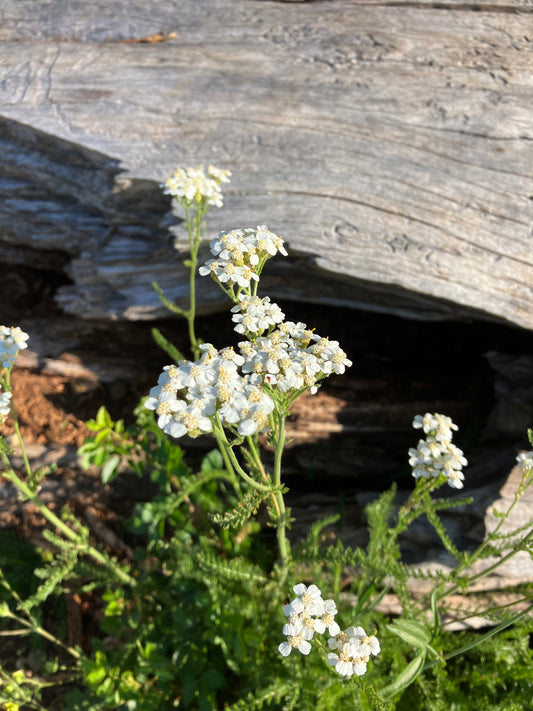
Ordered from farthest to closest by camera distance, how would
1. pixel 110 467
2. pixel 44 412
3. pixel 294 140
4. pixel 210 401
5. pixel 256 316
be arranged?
pixel 44 412 < pixel 294 140 < pixel 110 467 < pixel 256 316 < pixel 210 401

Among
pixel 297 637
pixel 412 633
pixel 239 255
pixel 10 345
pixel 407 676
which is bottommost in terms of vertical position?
pixel 407 676

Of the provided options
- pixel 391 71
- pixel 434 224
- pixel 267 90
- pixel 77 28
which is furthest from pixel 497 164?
pixel 77 28

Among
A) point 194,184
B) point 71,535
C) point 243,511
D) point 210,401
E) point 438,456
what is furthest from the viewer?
point 194,184

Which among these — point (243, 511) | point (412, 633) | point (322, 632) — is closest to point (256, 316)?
point (243, 511)

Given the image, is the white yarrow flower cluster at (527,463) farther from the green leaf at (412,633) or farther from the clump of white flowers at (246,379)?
the clump of white flowers at (246,379)

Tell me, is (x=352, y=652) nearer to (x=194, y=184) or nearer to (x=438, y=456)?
(x=438, y=456)

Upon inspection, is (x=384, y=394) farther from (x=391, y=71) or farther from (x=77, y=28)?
(x=77, y=28)
